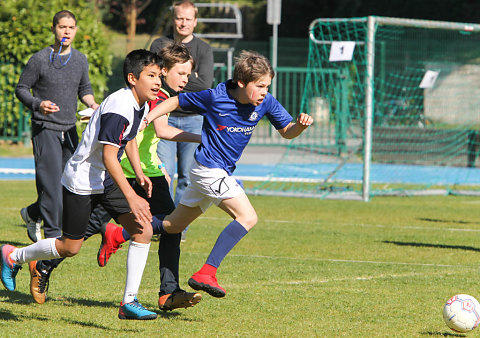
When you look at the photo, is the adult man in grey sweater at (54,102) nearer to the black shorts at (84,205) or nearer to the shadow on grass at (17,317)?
the shadow on grass at (17,317)

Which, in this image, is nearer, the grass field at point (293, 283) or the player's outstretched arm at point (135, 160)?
the grass field at point (293, 283)

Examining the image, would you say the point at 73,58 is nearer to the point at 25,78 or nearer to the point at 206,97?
the point at 25,78

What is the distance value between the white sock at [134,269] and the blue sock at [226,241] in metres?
0.44

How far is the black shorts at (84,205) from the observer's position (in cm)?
520

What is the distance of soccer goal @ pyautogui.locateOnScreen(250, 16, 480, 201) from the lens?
1534cm

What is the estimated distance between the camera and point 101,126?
4953mm

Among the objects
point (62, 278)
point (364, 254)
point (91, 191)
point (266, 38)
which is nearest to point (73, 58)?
point (62, 278)

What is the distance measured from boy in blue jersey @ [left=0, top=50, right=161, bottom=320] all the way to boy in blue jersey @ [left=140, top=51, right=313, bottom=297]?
1.26 feet

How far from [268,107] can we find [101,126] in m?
1.37

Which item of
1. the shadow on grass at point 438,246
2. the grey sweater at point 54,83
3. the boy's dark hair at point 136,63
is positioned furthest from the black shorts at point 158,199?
the shadow on grass at point 438,246

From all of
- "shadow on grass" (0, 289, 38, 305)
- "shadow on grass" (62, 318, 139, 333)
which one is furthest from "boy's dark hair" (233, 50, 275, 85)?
"shadow on grass" (0, 289, 38, 305)

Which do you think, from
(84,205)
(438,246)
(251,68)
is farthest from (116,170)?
(438,246)

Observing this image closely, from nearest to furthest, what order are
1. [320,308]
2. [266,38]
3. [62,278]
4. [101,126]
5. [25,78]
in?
[101,126]
[320,308]
[62,278]
[25,78]
[266,38]

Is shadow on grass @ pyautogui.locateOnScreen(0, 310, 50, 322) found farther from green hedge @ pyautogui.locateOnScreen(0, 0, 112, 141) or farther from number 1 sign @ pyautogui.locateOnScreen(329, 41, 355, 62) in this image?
green hedge @ pyautogui.locateOnScreen(0, 0, 112, 141)
